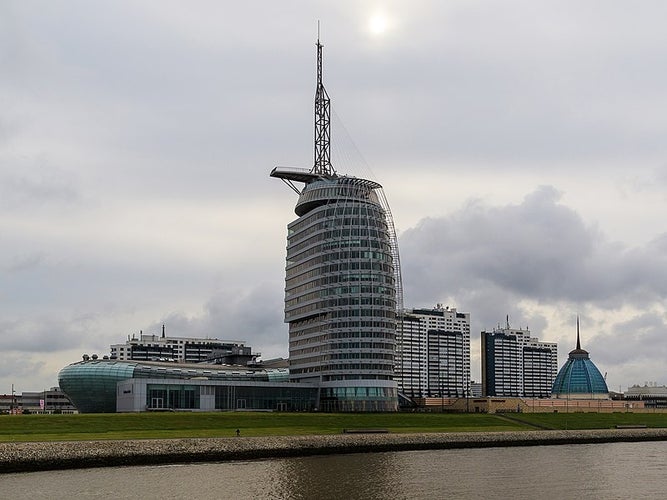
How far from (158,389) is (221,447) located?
7578 cm

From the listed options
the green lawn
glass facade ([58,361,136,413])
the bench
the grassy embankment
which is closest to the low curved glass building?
glass facade ([58,361,136,413])

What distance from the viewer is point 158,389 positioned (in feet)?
583

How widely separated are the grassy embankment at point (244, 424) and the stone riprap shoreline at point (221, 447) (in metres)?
8.14

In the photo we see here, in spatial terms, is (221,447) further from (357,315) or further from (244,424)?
(357,315)

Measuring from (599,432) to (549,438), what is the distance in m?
17.7

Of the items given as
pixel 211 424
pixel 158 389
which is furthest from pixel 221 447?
pixel 158 389

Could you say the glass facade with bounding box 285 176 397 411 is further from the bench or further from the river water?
the river water

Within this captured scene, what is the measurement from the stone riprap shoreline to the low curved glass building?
62214mm

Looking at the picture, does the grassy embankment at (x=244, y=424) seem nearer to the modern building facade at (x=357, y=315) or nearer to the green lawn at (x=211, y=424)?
the green lawn at (x=211, y=424)

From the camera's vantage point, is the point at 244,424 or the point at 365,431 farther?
the point at 365,431

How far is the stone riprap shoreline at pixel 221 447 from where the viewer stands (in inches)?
3629

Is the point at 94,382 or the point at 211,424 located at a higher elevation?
the point at 94,382

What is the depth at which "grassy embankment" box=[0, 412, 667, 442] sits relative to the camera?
11194cm

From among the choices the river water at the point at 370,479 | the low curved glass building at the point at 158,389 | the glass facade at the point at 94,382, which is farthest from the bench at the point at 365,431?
the glass facade at the point at 94,382
